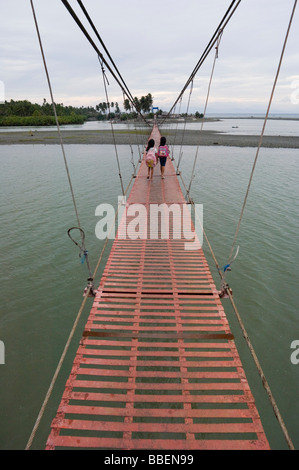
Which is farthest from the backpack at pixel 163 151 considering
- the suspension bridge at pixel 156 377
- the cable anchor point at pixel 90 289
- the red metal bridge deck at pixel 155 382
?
the cable anchor point at pixel 90 289

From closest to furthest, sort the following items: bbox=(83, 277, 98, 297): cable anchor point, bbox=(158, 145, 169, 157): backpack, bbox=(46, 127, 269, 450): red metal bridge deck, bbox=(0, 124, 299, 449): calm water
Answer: bbox=(46, 127, 269, 450): red metal bridge deck < bbox=(0, 124, 299, 449): calm water < bbox=(83, 277, 98, 297): cable anchor point < bbox=(158, 145, 169, 157): backpack

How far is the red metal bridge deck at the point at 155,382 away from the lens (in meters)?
2.38

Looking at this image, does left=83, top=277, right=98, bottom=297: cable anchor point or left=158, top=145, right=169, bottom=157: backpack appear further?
left=158, top=145, right=169, bottom=157: backpack

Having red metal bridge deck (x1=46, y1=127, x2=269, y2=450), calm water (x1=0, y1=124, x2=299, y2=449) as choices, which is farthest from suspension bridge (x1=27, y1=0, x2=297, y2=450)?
calm water (x1=0, y1=124, x2=299, y2=449)

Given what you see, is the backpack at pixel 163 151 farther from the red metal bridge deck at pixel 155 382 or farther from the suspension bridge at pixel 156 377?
the red metal bridge deck at pixel 155 382

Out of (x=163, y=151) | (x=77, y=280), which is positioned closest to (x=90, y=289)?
(x=77, y=280)

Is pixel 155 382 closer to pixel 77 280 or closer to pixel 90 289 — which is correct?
pixel 90 289

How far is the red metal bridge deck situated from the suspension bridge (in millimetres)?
11

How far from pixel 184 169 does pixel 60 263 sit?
1450cm

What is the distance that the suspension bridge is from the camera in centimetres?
238

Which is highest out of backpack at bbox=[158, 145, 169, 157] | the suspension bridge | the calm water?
backpack at bbox=[158, 145, 169, 157]

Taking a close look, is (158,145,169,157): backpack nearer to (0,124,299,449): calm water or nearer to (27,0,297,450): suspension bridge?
(0,124,299,449): calm water

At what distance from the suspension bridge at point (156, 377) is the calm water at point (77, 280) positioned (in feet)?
2.23
